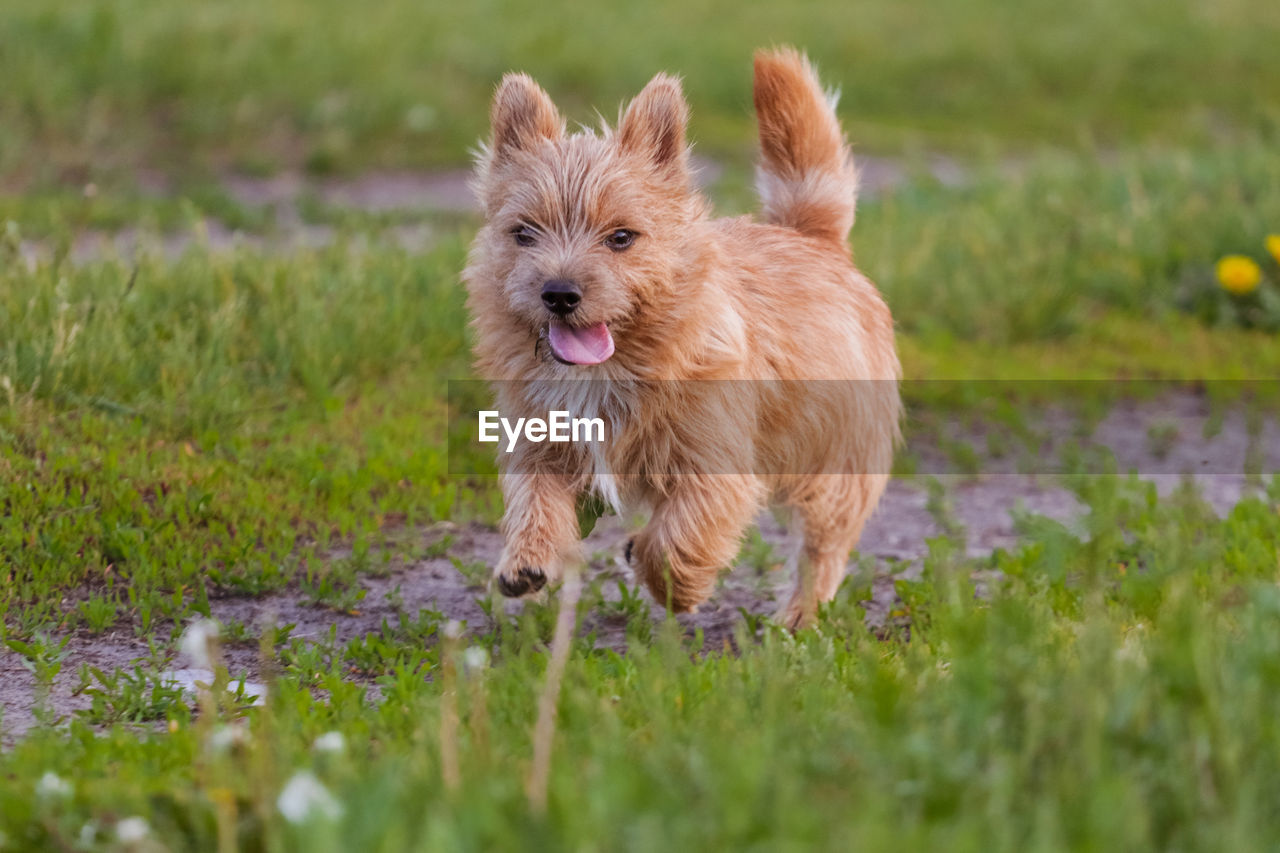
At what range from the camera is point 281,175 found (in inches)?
410

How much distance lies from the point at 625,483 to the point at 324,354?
6.32 feet

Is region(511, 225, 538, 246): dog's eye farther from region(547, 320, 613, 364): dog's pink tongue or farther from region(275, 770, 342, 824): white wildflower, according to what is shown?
region(275, 770, 342, 824): white wildflower

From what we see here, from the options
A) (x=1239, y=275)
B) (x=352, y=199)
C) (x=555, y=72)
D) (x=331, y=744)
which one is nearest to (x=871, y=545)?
(x=331, y=744)

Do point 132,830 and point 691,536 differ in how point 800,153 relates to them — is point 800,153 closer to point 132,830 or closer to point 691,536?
point 691,536

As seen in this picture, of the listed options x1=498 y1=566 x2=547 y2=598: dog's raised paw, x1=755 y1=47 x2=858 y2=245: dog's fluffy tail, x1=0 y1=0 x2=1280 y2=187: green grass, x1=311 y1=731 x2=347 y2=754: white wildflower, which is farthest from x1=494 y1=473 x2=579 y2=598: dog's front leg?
x1=0 y1=0 x2=1280 y2=187: green grass

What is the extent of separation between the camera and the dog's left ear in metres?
3.99

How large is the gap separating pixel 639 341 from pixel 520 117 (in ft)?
2.38

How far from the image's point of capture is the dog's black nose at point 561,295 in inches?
143

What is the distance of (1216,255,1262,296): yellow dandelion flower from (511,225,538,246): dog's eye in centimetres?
460

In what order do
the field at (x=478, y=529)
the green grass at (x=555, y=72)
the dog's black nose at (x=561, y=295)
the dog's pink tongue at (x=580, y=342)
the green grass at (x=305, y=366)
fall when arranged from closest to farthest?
the field at (x=478, y=529) → the dog's black nose at (x=561, y=295) → the dog's pink tongue at (x=580, y=342) → the green grass at (x=305, y=366) → the green grass at (x=555, y=72)

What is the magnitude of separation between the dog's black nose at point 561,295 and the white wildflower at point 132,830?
1.65 metres

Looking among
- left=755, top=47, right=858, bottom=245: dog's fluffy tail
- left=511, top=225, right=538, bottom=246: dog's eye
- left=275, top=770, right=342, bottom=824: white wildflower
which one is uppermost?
left=755, top=47, right=858, bottom=245: dog's fluffy tail

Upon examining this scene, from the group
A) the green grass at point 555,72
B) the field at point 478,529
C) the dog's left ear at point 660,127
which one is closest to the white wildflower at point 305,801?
the field at point 478,529

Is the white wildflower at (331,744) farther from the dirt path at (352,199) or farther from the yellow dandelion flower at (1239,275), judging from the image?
the yellow dandelion flower at (1239,275)
